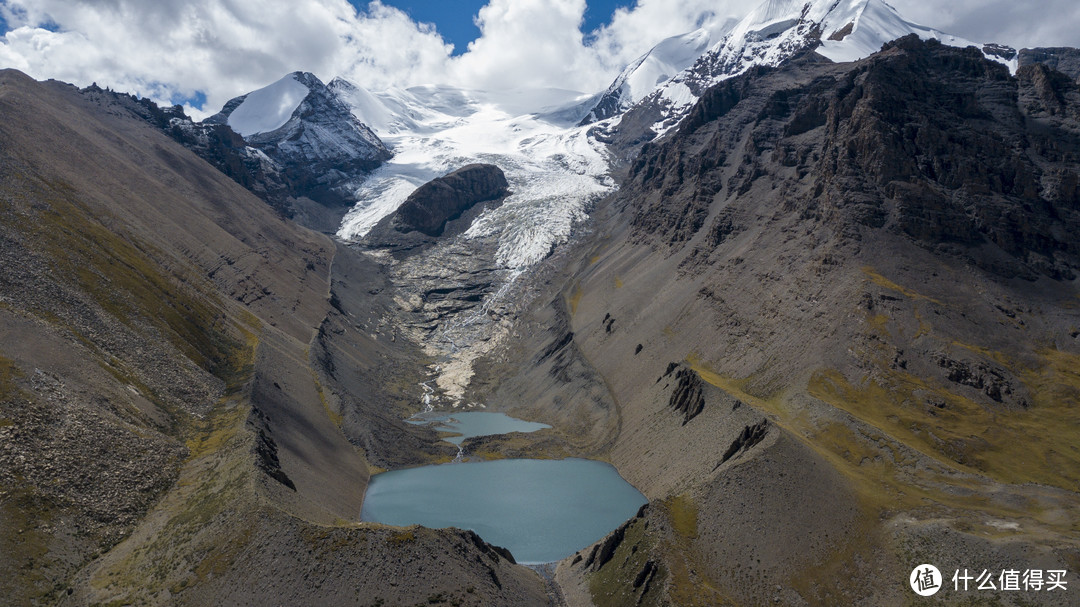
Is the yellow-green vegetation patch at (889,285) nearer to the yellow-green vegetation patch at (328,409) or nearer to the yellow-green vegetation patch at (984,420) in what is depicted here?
the yellow-green vegetation patch at (984,420)

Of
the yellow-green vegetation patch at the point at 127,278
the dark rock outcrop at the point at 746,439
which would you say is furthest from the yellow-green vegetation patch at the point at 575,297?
the dark rock outcrop at the point at 746,439

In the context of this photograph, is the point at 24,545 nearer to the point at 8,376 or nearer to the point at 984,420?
the point at 8,376

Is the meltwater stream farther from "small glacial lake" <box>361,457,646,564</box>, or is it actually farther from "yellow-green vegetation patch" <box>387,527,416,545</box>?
"yellow-green vegetation patch" <box>387,527,416,545</box>

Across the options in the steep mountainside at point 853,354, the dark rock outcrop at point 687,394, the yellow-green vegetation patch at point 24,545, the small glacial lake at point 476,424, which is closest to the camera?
the yellow-green vegetation patch at point 24,545

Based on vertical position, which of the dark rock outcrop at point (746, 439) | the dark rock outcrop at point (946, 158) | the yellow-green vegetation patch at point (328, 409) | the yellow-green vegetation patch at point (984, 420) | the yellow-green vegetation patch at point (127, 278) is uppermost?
the dark rock outcrop at point (946, 158)

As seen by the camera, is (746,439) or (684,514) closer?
(684,514)

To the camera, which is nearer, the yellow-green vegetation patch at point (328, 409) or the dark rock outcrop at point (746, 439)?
the dark rock outcrop at point (746, 439)

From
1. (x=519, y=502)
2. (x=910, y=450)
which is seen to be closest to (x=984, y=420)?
(x=910, y=450)
